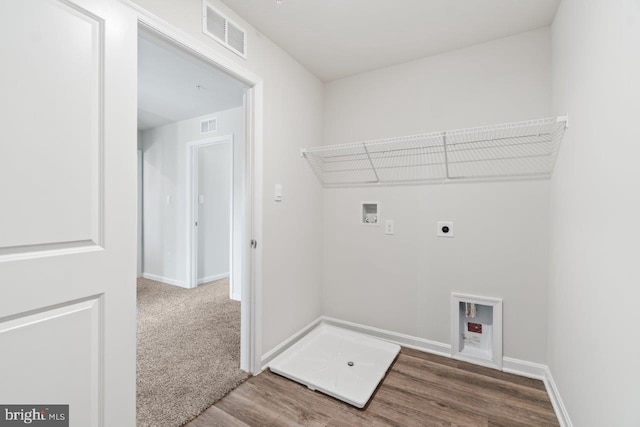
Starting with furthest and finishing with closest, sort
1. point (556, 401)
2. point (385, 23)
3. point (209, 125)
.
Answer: point (209, 125)
point (385, 23)
point (556, 401)

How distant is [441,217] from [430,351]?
3.59 ft

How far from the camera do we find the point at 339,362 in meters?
2.13

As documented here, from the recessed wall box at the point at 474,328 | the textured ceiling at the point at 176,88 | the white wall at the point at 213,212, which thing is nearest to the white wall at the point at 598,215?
the recessed wall box at the point at 474,328

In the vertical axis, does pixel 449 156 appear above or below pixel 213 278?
above

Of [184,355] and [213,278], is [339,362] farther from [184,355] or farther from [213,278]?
[213,278]

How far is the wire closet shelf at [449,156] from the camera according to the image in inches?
77.2

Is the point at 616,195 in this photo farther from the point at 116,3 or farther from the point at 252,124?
the point at 116,3

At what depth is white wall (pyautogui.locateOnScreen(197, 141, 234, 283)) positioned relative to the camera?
14.3ft

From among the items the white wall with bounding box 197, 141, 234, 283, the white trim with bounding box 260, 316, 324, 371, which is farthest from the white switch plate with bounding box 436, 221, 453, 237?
the white wall with bounding box 197, 141, 234, 283

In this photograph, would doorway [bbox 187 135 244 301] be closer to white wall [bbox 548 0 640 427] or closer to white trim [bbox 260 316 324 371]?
white trim [bbox 260 316 324 371]

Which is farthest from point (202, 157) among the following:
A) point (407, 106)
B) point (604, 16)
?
point (604, 16)

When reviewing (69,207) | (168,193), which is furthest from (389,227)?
(168,193)

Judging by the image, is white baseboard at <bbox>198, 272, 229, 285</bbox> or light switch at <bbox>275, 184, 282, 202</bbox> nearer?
light switch at <bbox>275, 184, 282, 202</bbox>

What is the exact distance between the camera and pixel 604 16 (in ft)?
3.72
